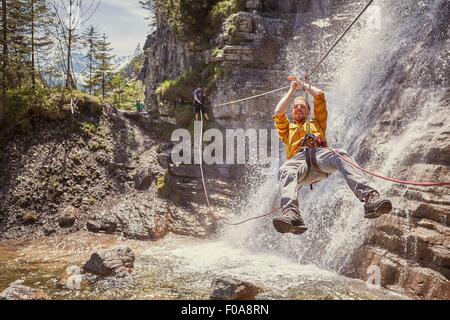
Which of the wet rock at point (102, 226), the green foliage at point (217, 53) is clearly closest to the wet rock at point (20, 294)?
the wet rock at point (102, 226)

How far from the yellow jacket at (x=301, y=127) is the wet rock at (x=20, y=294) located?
658 centimetres

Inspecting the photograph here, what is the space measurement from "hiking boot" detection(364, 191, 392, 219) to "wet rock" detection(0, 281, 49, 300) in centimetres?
743

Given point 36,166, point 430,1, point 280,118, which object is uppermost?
point 430,1

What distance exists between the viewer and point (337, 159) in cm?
620

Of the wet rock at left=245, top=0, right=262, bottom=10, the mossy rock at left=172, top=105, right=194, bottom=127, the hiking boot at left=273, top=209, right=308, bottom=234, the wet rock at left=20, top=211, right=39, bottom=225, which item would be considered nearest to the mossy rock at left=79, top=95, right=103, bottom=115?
the mossy rock at left=172, top=105, right=194, bottom=127

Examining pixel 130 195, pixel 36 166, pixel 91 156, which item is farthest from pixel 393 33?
pixel 36 166

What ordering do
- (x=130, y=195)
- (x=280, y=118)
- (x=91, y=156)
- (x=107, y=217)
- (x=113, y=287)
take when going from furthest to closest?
(x=91, y=156) → (x=130, y=195) → (x=107, y=217) → (x=113, y=287) → (x=280, y=118)

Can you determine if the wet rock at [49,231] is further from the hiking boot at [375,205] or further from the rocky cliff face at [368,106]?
the hiking boot at [375,205]

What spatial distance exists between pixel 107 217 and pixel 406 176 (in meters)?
11.8

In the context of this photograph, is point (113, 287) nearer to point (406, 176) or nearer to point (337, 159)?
point (337, 159)

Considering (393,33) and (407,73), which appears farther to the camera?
(393,33)

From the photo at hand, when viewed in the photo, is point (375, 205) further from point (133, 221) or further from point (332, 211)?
point (133, 221)

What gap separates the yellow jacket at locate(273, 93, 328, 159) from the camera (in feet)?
22.5
